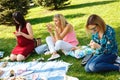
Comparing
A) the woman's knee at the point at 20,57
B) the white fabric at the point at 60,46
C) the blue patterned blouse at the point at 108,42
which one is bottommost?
the woman's knee at the point at 20,57

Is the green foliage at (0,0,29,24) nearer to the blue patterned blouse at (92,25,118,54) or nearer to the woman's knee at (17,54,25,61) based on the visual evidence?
the woman's knee at (17,54,25,61)

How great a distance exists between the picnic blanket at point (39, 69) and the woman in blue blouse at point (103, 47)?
0.72 metres

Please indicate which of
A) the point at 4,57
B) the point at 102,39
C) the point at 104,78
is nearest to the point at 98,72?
the point at 104,78

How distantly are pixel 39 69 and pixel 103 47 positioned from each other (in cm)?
169

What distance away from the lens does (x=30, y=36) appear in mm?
7656

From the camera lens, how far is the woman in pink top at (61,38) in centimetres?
726

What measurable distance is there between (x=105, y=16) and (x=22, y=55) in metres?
5.20

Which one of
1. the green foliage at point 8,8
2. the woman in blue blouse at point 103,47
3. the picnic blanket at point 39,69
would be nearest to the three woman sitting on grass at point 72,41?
the woman in blue blouse at point 103,47

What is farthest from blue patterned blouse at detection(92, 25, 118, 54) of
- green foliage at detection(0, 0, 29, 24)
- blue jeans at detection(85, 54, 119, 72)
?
green foliage at detection(0, 0, 29, 24)

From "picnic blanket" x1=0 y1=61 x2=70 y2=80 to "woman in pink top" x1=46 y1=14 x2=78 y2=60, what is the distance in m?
0.47

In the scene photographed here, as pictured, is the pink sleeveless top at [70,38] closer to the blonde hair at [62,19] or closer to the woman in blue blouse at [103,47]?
the blonde hair at [62,19]

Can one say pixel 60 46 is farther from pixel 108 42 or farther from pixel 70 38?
pixel 108 42

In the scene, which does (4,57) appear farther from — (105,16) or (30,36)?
(105,16)

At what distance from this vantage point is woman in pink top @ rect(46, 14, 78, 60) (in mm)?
7262
